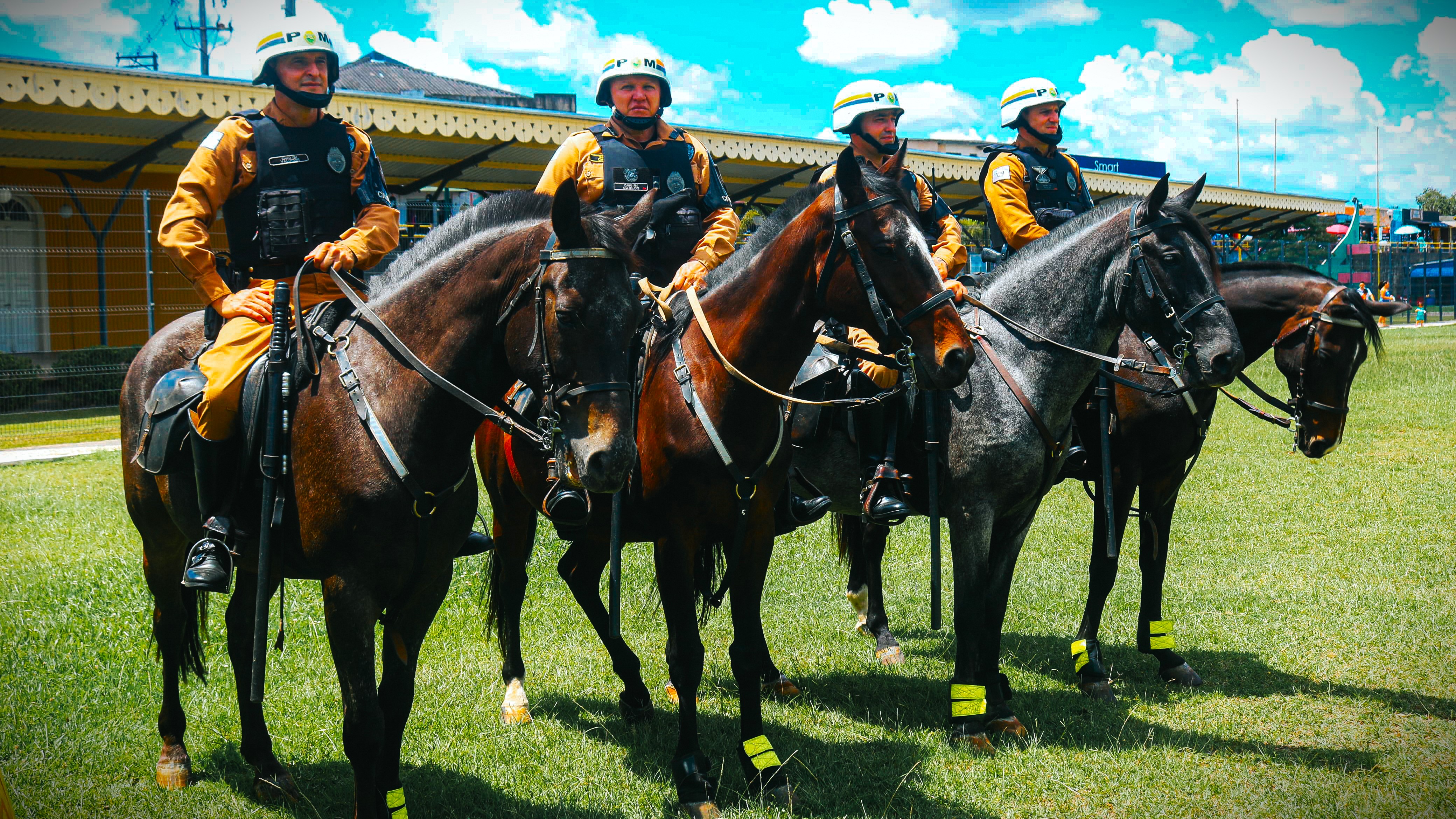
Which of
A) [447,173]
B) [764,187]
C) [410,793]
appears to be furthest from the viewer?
[764,187]

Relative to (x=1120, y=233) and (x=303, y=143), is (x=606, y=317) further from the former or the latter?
(x=1120, y=233)

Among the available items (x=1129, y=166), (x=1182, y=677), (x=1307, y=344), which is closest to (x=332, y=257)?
(x=1182, y=677)

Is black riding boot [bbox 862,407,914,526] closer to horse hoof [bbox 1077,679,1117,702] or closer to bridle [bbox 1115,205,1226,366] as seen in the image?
bridle [bbox 1115,205,1226,366]

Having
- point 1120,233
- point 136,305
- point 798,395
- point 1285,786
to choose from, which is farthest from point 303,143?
point 136,305

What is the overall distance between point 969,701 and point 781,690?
1.16 m

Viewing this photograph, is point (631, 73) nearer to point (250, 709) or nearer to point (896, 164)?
point (896, 164)

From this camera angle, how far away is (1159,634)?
5422 mm

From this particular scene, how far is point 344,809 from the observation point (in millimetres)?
3938

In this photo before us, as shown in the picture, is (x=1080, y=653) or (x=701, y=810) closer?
(x=701, y=810)

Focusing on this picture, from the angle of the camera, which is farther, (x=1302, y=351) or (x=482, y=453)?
(x=1302, y=351)

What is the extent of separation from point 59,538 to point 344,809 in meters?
5.80

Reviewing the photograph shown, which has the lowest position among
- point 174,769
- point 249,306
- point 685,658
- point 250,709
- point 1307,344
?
point 174,769

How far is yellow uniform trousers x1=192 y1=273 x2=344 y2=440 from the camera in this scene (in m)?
3.36

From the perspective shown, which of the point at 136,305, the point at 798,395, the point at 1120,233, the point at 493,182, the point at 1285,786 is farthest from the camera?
the point at 493,182
